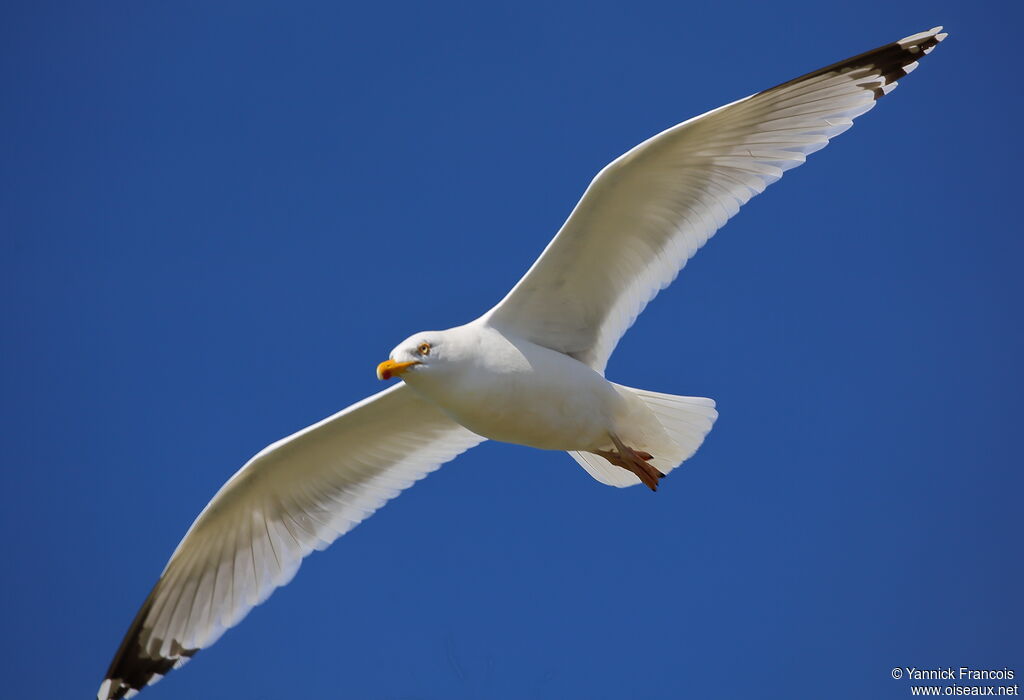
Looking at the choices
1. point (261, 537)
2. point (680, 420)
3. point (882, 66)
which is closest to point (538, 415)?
point (680, 420)

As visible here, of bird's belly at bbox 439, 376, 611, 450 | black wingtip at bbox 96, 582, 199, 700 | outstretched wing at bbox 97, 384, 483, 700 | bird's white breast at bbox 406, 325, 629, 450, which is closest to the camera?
bird's white breast at bbox 406, 325, 629, 450

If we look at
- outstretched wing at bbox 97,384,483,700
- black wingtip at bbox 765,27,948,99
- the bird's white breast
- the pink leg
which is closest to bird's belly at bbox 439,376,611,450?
the bird's white breast

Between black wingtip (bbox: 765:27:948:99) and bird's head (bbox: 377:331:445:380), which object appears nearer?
bird's head (bbox: 377:331:445:380)

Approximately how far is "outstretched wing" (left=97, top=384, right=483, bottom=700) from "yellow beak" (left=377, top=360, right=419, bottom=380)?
1381 mm

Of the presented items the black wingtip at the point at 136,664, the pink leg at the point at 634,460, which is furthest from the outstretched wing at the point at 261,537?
the pink leg at the point at 634,460

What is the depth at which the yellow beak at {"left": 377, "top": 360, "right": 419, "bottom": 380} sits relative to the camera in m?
6.09

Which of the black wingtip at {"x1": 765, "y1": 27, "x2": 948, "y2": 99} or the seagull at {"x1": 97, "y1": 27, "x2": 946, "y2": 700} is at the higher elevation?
the black wingtip at {"x1": 765, "y1": 27, "x2": 948, "y2": 99}

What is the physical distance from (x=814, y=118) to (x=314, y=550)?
4.04 m

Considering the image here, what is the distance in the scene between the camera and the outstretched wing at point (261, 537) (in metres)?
7.62

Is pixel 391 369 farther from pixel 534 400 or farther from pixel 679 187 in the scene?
pixel 679 187

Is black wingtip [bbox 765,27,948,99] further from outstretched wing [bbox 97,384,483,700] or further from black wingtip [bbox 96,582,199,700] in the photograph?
black wingtip [bbox 96,582,199,700]

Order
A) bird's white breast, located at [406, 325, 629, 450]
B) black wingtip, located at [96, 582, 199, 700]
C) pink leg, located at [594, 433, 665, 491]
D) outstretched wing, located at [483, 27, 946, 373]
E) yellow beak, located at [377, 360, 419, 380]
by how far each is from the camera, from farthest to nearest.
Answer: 1. black wingtip, located at [96, 582, 199, 700]
2. pink leg, located at [594, 433, 665, 491]
3. outstretched wing, located at [483, 27, 946, 373]
4. bird's white breast, located at [406, 325, 629, 450]
5. yellow beak, located at [377, 360, 419, 380]

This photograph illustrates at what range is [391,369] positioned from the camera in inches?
241

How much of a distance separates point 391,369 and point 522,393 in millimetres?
782
